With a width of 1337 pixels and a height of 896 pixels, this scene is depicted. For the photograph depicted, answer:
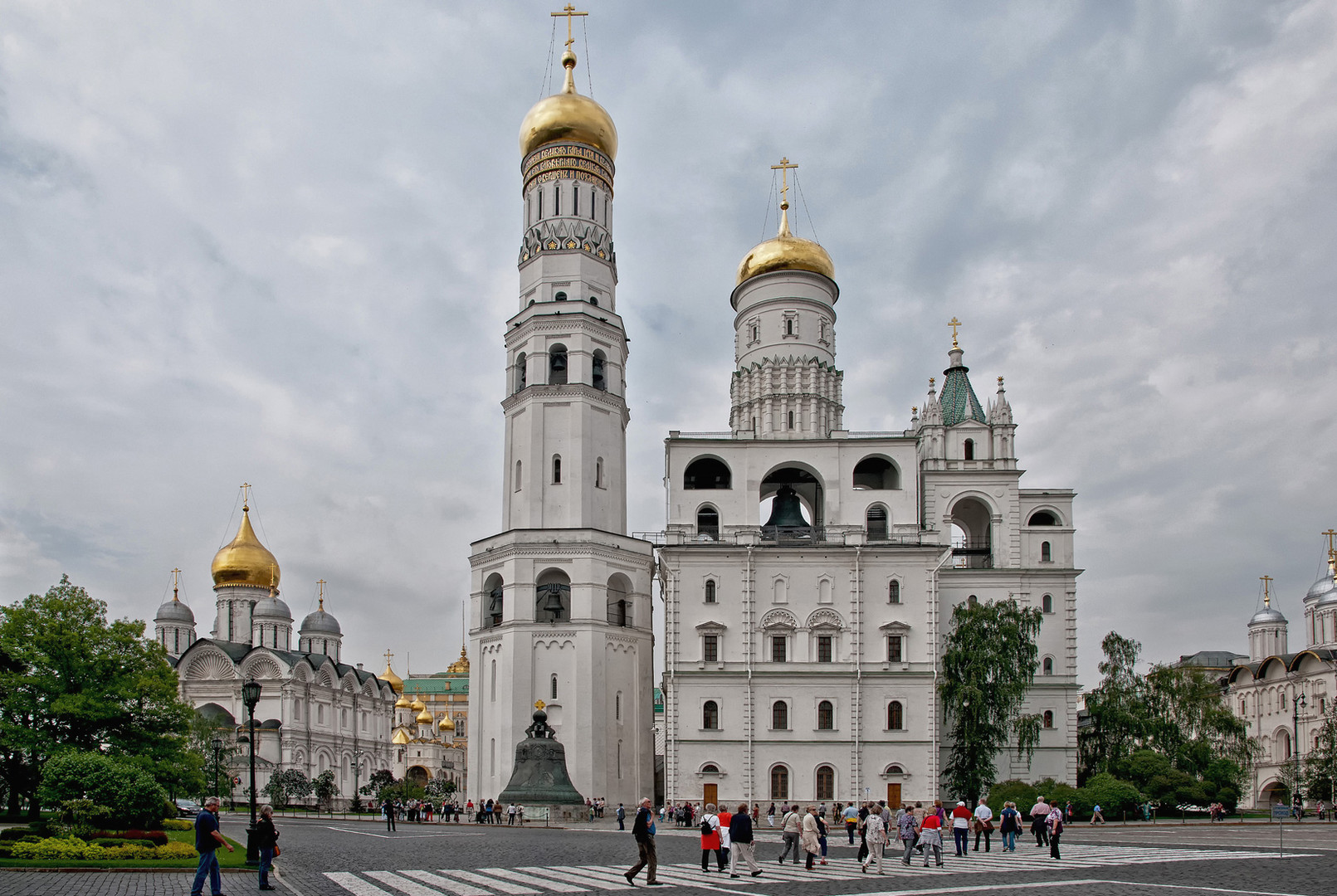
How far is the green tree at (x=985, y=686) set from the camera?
4312 centimetres

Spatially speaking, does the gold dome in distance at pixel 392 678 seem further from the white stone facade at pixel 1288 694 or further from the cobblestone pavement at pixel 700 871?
the cobblestone pavement at pixel 700 871

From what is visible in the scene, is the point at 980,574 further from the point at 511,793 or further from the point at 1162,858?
the point at 1162,858

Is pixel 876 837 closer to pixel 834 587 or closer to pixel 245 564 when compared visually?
pixel 834 587

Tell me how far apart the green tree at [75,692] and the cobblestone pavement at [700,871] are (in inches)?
286

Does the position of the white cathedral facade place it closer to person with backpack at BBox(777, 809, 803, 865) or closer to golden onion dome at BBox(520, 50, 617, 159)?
golden onion dome at BBox(520, 50, 617, 159)

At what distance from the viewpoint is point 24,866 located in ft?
61.1

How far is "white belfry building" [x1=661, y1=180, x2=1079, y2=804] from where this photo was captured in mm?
45375

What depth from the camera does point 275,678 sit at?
7344 cm

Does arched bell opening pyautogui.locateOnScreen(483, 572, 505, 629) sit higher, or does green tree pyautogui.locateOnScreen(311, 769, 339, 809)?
arched bell opening pyautogui.locateOnScreen(483, 572, 505, 629)

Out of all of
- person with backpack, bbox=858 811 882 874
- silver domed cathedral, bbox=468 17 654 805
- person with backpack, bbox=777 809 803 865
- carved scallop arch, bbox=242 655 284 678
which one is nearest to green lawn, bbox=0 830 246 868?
person with backpack, bbox=777 809 803 865

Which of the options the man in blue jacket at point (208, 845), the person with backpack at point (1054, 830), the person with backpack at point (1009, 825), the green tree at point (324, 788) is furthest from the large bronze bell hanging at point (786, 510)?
the man in blue jacket at point (208, 845)

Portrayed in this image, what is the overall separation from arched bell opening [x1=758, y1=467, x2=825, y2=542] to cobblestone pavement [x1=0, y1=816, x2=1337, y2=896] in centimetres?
2174

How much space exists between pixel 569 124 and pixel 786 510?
64.3 feet

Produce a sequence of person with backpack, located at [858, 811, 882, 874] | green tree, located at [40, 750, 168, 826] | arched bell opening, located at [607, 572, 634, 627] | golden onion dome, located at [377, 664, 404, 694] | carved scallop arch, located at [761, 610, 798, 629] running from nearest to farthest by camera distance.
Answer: person with backpack, located at [858, 811, 882, 874]
green tree, located at [40, 750, 168, 826]
carved scallop arch, located at [761, 610, 798, 629]
arched bell opening, located at [607, 572, 634, 627]
golden onion dome, located at [377, 664, 404, 694]
